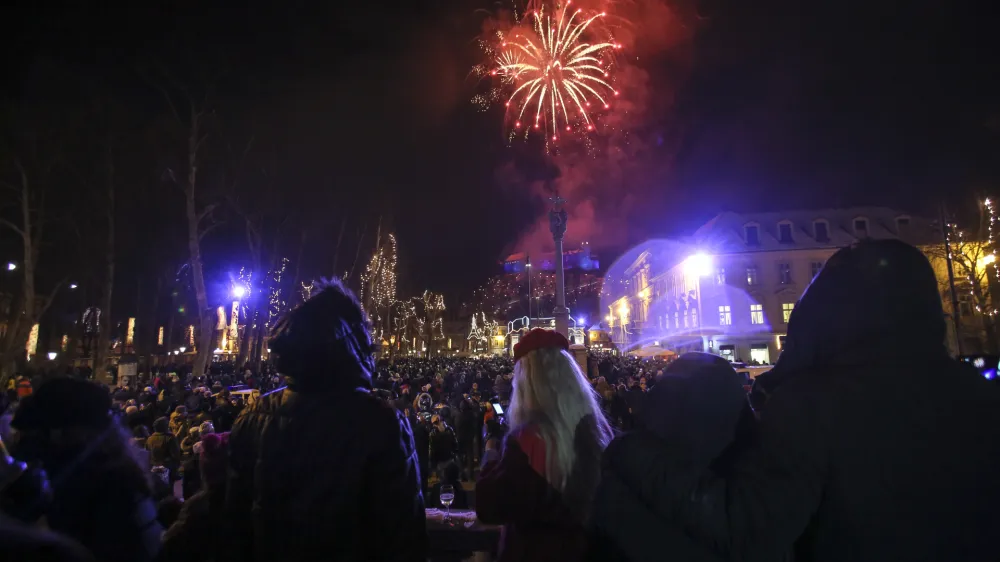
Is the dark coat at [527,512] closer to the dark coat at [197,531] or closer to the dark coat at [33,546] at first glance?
the dark coat at [197,531]

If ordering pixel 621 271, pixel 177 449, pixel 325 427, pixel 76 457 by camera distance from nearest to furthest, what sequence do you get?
pixel 325 427, pixel 76 457, pixel 177 449, pixel 621 271

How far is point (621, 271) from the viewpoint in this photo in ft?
293

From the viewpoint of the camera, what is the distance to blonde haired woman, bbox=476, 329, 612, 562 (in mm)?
2352

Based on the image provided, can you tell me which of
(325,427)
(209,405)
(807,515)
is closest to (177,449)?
(209,405)

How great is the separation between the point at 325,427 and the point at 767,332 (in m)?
42.4

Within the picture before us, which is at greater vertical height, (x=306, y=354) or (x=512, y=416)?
(x=306, y=354)

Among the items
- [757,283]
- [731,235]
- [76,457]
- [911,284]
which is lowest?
[76,457]

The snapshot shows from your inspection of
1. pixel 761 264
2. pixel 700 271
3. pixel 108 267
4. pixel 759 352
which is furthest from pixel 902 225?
pixel 108 267

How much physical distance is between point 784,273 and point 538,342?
140 ft

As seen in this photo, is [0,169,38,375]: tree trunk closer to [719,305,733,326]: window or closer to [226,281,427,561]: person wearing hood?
[226,281,427,561]: person wearing hood

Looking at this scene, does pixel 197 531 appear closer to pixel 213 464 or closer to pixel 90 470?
pixel 213 464

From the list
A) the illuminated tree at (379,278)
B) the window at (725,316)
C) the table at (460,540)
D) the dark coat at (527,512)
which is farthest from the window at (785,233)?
the dark coat at (527,512)

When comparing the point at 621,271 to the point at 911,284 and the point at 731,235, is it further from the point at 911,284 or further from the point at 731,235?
the point at 911,284

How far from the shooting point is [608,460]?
5.38 feet
